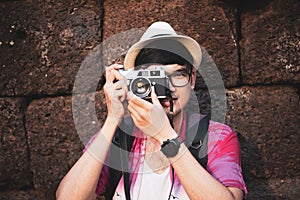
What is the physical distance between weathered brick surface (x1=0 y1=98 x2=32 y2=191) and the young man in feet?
2.70

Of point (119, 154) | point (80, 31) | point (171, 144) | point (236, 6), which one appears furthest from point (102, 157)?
point (236, 6)

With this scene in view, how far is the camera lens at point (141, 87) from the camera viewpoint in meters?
2.08

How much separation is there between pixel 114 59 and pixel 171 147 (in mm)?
1003

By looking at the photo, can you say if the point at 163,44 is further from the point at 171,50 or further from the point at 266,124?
the point at 266,124

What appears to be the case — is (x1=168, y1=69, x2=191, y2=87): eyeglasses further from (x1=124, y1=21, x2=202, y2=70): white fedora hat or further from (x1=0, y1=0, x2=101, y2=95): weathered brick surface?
(x1=0, y1=0, x2=101, y2=95): weathered brick surface

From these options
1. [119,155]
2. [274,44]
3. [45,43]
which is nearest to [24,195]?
[45,43]

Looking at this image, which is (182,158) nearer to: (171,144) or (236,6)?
(171,144)

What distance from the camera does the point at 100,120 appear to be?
9.67 ft

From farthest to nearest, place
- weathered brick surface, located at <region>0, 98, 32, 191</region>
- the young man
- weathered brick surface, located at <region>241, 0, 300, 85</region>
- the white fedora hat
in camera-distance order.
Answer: weathered brick surface, located at <region>0, 98, 32, 191</region> < weathered brick surface, located at <region>241, 0, 300, 85</region> < the white fedora hat < the young man

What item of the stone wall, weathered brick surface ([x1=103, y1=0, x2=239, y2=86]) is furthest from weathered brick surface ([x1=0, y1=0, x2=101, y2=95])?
weathered brick surface ([x1=103, y1=0, x2=239, y2=86])

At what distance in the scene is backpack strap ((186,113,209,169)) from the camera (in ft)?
7.16

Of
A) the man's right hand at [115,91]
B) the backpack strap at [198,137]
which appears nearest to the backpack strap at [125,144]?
the backpack strap at [198,137]

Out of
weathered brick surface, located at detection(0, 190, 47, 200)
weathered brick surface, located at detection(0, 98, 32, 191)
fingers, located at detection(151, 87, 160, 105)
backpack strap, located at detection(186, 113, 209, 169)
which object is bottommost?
weathered brick surface, located at detection(0, 190, 47, 200)

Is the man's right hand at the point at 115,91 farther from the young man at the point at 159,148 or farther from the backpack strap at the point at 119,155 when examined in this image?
the backpack strap at the point at 119,155
